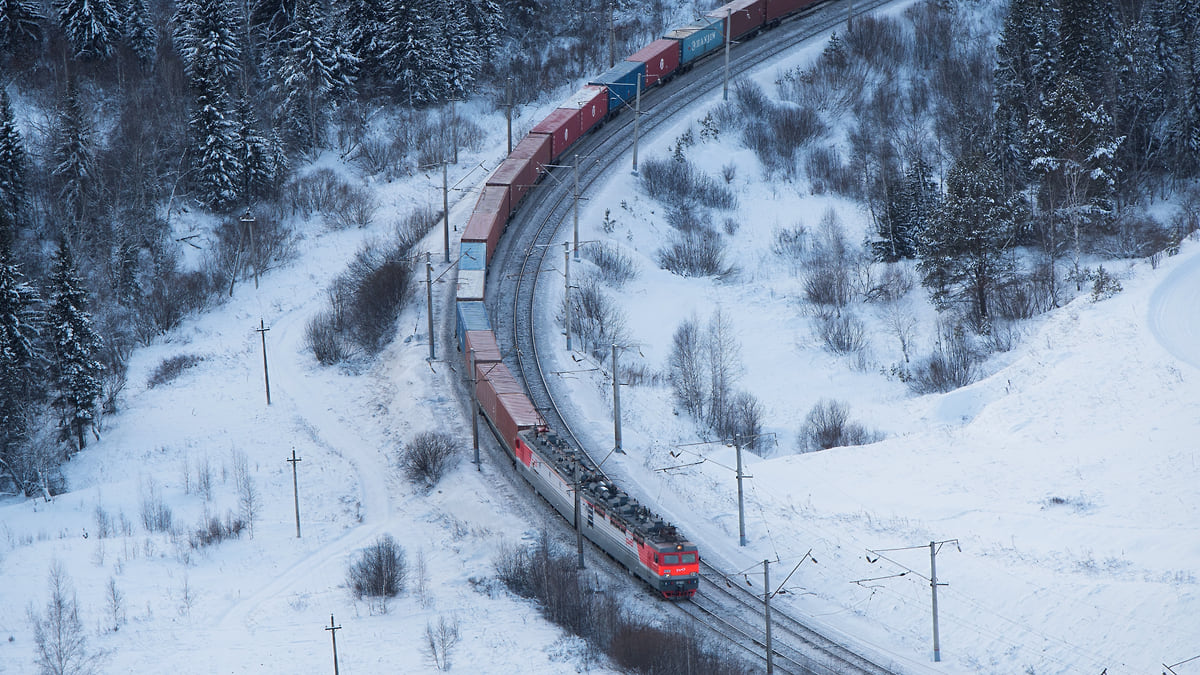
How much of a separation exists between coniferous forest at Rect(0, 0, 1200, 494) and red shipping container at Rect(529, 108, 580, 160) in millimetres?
7879

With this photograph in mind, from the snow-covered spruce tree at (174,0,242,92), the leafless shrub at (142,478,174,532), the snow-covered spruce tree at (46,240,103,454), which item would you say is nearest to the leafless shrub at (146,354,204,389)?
the snow-covered spruce tree at (46,240,103,454)

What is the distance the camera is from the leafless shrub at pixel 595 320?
59.9 meters

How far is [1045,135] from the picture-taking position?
2606 inches

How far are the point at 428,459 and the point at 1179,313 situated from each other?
31759 millimetres

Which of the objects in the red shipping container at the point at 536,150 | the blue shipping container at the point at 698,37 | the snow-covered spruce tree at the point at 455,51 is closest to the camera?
the red shipping container at the point at 536,150

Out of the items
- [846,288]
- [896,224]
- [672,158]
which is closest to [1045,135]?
[896,224]

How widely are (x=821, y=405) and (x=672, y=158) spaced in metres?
24.6

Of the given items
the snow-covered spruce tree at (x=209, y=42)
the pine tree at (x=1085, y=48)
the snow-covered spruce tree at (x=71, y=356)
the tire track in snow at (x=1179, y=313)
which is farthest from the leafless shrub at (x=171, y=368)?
the pine tree at (x=1085, y=48)

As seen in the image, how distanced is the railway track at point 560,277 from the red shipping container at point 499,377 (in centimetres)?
212

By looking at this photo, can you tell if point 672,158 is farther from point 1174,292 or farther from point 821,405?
point 1174,292

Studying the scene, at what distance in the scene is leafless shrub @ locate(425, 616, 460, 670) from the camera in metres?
37.0

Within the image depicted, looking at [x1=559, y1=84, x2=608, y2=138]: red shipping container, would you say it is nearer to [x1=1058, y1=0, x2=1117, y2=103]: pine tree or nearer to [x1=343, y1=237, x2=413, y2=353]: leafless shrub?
[x1=343, y1=237, x2=413, y2=353]: leafless shrub

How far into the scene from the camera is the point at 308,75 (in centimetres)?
7588

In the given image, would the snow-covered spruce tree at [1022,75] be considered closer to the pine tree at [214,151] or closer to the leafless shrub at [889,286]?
the leafless shrub at [889,286]
